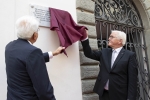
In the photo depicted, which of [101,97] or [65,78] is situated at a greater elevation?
[65,78]

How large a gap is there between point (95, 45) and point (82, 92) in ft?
2.62

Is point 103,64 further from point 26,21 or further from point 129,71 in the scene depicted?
point 26,21

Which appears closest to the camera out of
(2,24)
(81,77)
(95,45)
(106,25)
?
(2,24)

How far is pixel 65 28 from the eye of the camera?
268 centimetres

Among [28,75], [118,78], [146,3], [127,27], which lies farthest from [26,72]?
[146,3]

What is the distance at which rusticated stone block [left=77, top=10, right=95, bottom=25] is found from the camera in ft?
10.2

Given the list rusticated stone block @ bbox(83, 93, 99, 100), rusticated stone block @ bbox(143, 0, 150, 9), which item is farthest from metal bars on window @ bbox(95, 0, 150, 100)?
rusticated stone block @ bbox(83, 93, 99, 100)

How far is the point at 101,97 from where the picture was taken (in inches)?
101

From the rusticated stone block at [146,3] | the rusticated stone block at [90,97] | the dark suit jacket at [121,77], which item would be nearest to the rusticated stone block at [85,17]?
the dark suit jacket at [121,77]

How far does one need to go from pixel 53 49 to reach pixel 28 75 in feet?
3.49

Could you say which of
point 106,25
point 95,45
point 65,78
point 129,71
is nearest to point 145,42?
point 106,25

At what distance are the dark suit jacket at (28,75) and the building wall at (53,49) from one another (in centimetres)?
64

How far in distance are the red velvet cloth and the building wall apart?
0.13m

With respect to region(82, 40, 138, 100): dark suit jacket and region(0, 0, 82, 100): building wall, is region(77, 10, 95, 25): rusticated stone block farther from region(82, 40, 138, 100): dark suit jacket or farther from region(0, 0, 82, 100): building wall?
region(82, 40, 138, 100): dark suit jacket
